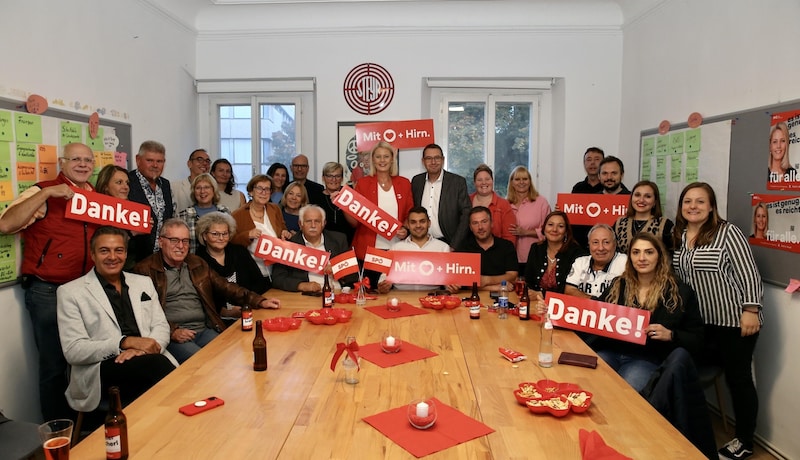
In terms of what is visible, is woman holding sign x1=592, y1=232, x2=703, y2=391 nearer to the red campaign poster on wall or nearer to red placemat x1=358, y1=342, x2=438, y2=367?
the red campaign poster on wall

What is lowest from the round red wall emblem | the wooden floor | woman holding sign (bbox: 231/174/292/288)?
the wooden floor

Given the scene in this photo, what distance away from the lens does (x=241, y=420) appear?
2008mm

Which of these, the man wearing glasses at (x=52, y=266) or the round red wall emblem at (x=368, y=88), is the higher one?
the round red wall emblem at (x=368, y=88)

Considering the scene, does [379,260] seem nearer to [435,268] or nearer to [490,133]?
[435,268]

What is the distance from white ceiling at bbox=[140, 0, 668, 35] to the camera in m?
6.03

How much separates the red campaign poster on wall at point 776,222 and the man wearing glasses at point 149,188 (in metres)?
4.27

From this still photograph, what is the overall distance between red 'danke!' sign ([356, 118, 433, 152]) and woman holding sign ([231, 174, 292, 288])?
5.03 ft

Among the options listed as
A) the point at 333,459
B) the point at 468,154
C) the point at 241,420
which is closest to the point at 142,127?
the point at 468,154

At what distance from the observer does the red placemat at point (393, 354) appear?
8.64ft

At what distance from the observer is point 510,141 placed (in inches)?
264

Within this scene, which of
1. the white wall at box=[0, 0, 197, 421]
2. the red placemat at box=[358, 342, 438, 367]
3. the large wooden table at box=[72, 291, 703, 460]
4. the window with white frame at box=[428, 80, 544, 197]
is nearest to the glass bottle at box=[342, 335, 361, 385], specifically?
the large wooden table at box=[72, 291, 703, 460]

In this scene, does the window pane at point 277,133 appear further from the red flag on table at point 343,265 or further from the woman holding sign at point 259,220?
A: the red flag on table at point 343,265

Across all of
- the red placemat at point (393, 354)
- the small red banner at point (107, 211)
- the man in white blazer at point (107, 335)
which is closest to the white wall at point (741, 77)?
the red placemat at point (393, 354)

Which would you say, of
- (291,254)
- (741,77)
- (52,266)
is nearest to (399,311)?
(291,254)
